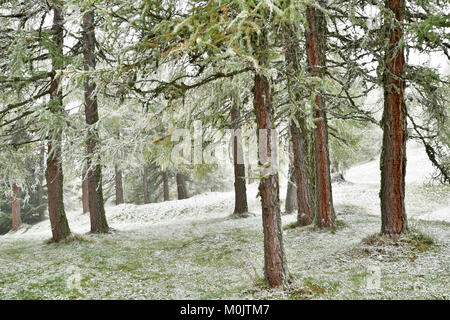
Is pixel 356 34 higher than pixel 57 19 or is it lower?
lower

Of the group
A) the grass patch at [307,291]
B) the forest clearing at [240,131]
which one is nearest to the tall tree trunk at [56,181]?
the forest clearing at [240,131]

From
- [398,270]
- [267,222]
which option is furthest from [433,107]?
[267,222]

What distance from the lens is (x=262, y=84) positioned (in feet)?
18.5

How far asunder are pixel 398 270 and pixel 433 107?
3779mm

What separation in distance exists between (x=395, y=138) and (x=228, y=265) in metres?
4.59

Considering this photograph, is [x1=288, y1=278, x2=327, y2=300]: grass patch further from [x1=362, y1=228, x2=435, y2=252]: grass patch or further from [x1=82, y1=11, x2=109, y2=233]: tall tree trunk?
[x1=82, y1=11, x2=109, y2=233]: tall tree trunk

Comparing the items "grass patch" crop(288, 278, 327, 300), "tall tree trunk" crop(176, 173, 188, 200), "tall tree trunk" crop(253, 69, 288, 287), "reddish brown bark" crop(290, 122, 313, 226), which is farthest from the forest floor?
"tall tree trunk" crop(176, 173, 188, 200)

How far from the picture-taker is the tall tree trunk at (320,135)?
9.47 meters

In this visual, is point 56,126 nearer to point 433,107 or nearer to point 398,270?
point 398,270

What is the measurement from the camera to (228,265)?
7793mm

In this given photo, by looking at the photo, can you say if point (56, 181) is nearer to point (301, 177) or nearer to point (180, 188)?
point (301, 177)

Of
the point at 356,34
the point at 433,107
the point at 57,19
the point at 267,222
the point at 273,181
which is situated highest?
the point at 57,19

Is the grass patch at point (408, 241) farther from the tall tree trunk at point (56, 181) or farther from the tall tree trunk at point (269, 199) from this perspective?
the tall tree trunk at point (56, 181)
